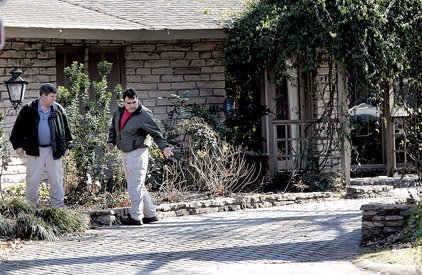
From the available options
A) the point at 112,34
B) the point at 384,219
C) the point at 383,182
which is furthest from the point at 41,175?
the point at 383,182

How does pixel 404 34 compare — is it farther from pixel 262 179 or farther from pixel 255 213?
pixel 255 213

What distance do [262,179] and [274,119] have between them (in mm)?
1285

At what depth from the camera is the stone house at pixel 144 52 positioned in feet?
53.8

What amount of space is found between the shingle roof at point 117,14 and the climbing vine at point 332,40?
2.44 feet

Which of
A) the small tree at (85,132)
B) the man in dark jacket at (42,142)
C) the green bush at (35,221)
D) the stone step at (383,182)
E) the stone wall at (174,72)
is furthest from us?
the stone wall at (174,72)

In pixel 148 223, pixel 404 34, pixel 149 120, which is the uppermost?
pixel 404 34

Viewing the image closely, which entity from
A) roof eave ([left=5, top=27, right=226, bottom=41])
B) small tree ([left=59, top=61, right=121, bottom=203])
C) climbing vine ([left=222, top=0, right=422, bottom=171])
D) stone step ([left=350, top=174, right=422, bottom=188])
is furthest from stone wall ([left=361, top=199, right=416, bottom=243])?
roof eave ([left=5, top=27, right=226, bottom=41])

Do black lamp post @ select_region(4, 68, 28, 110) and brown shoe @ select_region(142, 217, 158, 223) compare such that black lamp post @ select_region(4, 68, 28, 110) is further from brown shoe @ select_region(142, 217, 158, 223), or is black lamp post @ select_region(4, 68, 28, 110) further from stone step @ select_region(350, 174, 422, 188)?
stone step @ select_region(350, 174, 422, 188)

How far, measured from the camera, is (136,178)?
43.0 feet

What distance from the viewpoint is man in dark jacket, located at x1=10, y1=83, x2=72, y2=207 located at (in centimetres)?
1335

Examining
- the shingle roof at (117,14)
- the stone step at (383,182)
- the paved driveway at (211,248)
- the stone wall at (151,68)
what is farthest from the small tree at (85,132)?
the stone step at (383,182)

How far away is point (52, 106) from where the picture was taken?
44.4 feet

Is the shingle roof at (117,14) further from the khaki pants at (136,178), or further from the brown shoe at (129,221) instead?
the brown shoe at (129,221)

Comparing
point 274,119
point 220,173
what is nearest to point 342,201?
point 220,173
